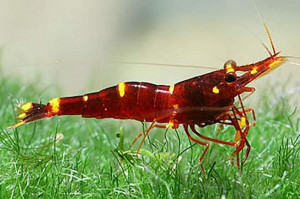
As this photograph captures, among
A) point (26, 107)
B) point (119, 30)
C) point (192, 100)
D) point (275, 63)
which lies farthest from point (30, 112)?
point (119, 30)

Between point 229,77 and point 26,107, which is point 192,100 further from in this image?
point 26,107

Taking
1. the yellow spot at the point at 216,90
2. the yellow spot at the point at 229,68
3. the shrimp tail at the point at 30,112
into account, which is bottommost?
the shrimp tail at the point at 30,112

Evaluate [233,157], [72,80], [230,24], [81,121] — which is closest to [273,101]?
[81,121]

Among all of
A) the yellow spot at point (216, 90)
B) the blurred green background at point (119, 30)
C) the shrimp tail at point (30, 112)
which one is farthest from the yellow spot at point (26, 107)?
the blurred green background at point (119, 30)

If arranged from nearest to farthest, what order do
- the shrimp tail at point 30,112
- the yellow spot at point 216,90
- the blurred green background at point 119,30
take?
the yellow spot at point 216,90
the shrimp tail at point 30,112
the blurred green background at point 119,30

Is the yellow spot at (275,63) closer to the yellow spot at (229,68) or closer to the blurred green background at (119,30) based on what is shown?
the yellow spot at (229,68)

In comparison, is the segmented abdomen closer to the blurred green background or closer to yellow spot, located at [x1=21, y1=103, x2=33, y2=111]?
yellow spot, located at [x1=21, y1=103, x2=33, y2=111]
